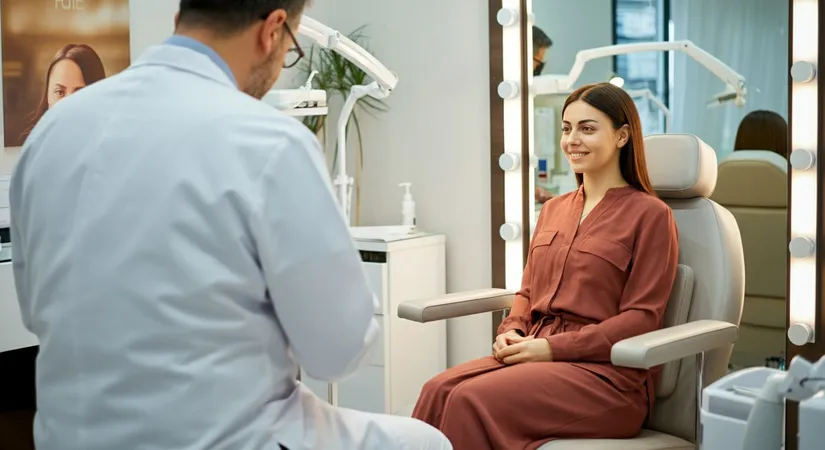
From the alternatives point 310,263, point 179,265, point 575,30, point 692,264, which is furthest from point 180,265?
point 575,30

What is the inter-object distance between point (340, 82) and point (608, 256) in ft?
4.67

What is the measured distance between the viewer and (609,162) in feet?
7.77

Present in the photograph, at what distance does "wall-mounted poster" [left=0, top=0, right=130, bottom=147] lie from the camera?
262 cm

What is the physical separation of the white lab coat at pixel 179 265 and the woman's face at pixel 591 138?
1.25 meters

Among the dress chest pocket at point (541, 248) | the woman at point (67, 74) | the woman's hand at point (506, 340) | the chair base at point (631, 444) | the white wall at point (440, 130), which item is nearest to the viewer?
the chair base at point (631, 444)

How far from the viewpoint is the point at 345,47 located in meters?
2.81

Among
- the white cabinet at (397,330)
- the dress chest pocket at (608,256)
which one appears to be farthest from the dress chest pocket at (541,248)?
the white cabinet at (397,330)

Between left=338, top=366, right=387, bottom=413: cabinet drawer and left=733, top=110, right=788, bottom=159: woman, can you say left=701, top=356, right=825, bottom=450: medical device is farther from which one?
left=338, top=366, right=387, bottom=413: cabinet drawer

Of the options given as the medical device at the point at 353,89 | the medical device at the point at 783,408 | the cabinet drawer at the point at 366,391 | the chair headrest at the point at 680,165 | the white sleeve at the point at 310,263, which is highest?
the medical device at the point at 353,89

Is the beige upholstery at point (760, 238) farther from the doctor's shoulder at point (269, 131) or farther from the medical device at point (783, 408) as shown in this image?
the doctor's shoulder at point (269, 131)

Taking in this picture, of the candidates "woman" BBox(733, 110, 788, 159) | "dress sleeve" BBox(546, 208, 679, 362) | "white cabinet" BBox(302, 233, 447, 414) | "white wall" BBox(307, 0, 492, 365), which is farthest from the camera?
"white wall" BBox(307, 0, 492, 365)

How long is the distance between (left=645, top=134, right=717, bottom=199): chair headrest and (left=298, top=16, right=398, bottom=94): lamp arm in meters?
0.88

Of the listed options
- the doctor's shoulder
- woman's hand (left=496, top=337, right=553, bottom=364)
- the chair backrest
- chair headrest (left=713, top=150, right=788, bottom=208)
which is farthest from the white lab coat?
chair headrest (left=713, top=150, right=788, bottom=208)

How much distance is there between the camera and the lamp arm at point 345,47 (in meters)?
2.74
